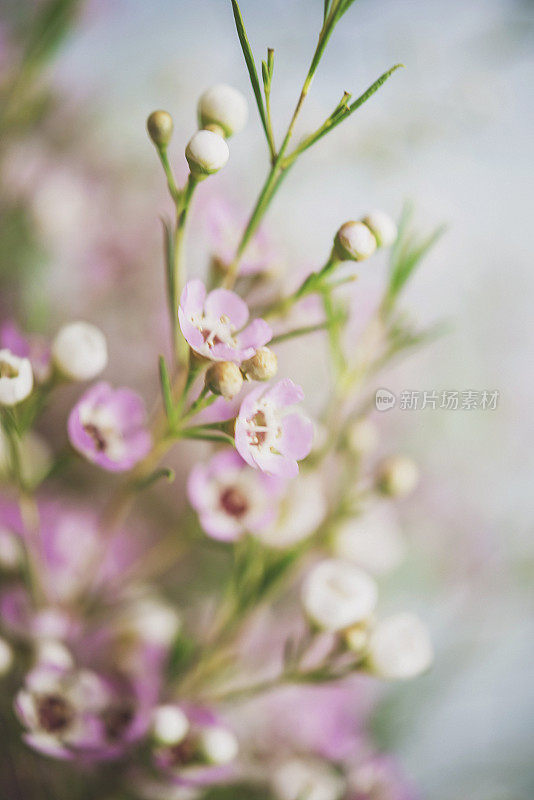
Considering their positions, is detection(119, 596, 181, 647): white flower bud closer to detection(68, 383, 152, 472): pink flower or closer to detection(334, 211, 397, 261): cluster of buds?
detection(68, 383, 152, 472): pink flower

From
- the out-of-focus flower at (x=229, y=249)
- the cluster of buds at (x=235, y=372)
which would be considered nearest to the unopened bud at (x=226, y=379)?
the cluster of buds at (x=235, y=372)

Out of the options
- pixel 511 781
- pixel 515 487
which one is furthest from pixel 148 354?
pixel 511 781

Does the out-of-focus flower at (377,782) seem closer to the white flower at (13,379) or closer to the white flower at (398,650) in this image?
the white flower at (398,650)

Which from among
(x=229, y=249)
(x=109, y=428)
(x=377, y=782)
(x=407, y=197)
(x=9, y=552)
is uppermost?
(x=407, y=197)

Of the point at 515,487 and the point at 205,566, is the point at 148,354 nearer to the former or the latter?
the point at 205,566

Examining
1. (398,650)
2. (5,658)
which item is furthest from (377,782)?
(5,658)

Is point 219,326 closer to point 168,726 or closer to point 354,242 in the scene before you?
point 354,242

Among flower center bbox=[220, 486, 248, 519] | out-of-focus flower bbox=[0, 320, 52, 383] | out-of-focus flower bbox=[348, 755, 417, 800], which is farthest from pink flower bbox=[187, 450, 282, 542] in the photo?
out-of-focus flower bbox=[348, 755, 417, 800]

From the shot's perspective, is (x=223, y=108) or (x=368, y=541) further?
(x=368, y=541)
